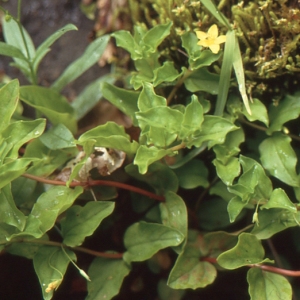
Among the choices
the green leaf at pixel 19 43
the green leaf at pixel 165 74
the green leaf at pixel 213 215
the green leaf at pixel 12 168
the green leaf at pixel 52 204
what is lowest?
the green leaf at pixel 213 215

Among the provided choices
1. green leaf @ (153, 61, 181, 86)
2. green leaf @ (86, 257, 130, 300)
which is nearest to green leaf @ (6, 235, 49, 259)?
green leaf @ (86, 257, 130, 300)

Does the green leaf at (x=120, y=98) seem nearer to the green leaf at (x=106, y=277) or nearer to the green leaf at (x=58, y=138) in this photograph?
the green leaf at (x=58, y=138)

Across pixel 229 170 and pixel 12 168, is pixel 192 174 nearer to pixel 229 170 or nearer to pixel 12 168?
pixel 229 170

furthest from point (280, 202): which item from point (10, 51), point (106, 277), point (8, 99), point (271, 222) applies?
point (10, 51)

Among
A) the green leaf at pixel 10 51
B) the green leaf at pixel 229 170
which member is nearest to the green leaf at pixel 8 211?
the green leaf at pixel 10 51

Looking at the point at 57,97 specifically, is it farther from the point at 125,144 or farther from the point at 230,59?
the point at 230,59

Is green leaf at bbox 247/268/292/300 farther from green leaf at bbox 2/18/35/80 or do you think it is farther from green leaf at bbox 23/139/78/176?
green leaf at bbox 2/18/35/80
